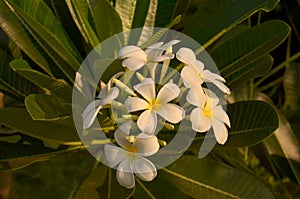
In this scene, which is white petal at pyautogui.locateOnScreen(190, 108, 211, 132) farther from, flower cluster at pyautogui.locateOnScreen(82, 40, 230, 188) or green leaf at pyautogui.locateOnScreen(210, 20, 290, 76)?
green leaf at pyautogui.locateOnScreen(210, 20, 290, 76)

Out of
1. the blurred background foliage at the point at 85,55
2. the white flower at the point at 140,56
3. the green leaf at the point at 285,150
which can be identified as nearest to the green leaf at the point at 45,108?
the blurred background foliage at the point at 85,55

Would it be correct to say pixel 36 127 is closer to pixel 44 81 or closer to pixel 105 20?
pixel 44 81

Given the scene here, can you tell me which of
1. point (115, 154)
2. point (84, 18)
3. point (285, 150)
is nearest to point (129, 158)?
point (115, 154)

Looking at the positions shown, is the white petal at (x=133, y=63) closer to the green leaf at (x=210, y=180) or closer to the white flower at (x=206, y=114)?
the white flower at (x=206, y=114)

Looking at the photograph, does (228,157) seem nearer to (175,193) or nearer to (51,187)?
(175,193)

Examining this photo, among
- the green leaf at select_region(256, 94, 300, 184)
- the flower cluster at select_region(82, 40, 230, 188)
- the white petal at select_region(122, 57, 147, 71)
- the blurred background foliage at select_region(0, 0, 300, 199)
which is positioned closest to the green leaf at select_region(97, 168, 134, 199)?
the blurred background foliage at select_region(0, 0, 300, 199)

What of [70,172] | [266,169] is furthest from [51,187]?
[266,169]
